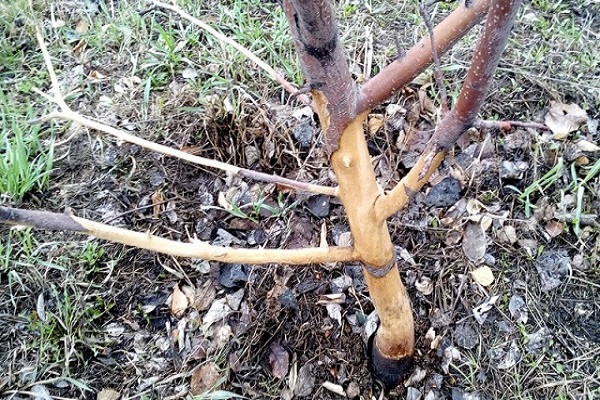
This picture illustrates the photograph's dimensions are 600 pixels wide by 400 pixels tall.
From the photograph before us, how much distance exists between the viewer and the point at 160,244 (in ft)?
3.06

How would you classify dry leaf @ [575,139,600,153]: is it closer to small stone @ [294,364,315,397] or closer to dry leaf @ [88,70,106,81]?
small stone @ [294,364,315,397]

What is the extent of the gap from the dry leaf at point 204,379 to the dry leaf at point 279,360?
16cm

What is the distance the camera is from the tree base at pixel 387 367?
1.45m

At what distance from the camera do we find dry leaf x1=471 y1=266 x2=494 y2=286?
1540 millimetres

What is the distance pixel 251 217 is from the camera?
66.1 inches

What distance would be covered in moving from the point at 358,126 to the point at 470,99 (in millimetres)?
225

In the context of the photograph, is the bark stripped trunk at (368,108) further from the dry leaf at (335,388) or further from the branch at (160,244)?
the dry leaf at (335,388)

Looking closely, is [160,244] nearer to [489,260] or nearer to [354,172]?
[354,172]

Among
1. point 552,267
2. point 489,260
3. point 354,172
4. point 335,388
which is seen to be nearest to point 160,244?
point 354,172

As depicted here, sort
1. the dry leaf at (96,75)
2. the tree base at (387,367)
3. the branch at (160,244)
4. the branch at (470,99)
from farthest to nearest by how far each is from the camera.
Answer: the dry leaf at (96,75)
the tree base at (387,367)
the branch at (160,244)
the branch at (470,99)

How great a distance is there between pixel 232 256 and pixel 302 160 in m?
0.82

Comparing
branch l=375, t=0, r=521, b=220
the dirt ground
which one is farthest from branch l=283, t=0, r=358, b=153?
the dirt ground

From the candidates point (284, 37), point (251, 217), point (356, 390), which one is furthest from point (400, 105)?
point (356, 390)

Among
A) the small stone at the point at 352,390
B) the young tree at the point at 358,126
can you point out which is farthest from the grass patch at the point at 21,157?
the small stone at the point at 352,390
